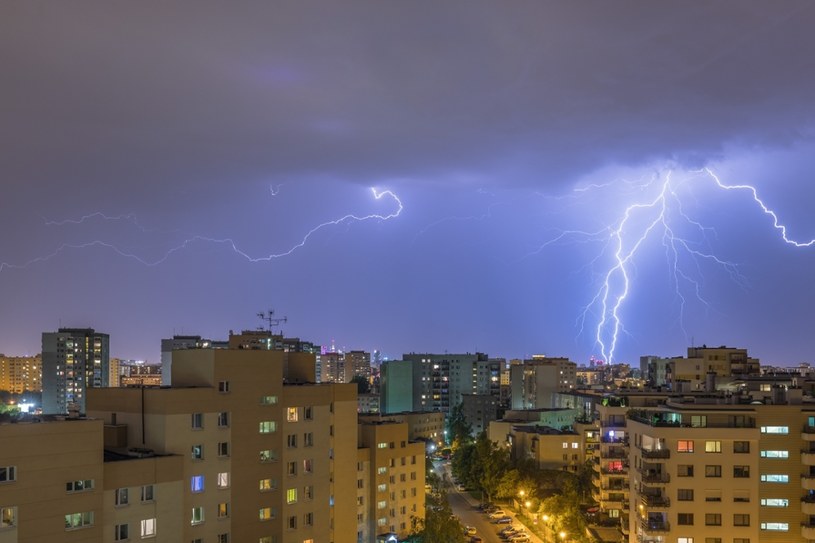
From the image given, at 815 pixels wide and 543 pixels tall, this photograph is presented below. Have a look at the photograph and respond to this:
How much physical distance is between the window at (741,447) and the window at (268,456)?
1411 cm

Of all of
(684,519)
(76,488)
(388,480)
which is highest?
(76,488)

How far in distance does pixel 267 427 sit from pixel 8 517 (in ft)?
23.1

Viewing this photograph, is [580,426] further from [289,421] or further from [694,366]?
[289,421]

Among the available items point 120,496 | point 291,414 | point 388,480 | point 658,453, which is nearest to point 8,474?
point 120,496

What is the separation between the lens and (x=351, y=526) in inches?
933

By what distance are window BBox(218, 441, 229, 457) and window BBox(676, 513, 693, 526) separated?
45.9 ft

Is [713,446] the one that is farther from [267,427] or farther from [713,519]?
[267,427]

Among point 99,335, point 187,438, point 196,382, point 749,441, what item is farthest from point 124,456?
point 99,335

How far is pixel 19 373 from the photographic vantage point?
353 feet

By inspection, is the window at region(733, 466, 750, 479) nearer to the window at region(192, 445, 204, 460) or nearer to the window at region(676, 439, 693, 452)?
the window at region(676, 439, 693, 452)

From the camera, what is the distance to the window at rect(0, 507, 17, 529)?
44.1 feet

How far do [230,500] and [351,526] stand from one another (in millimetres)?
6488

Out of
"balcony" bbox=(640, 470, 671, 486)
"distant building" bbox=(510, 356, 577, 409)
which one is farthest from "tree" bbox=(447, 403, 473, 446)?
"balcony" bbox=(640, 470, 671, 486)

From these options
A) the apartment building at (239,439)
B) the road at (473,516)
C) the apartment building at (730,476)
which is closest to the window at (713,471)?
the apartment building at (730,476)
